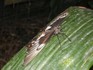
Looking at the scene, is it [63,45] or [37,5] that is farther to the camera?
[37,5]

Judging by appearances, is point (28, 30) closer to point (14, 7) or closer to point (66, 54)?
point (14, 7)

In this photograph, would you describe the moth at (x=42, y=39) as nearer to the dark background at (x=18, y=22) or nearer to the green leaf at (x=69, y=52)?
the green leaf at (x=69, y=52)

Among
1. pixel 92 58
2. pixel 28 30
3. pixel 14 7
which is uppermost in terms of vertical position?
pixel 92 58

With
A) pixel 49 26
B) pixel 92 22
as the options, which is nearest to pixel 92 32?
pixel 92 22

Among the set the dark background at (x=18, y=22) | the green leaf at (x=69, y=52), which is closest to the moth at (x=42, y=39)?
the green leaf at (x=69, y=52)

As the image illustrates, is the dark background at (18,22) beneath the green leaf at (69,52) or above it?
beneath

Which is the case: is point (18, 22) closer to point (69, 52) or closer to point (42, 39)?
point (42, 39)
